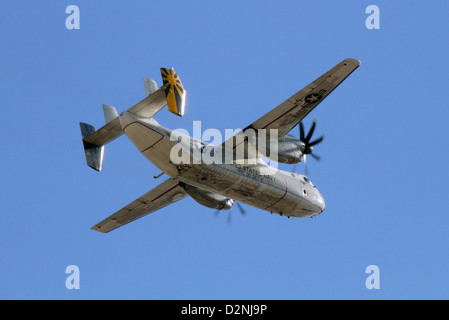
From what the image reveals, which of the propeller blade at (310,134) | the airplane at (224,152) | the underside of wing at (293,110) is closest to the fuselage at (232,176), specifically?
the airplane at (224,152)

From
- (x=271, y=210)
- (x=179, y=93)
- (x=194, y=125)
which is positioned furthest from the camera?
(x=271, y=210)

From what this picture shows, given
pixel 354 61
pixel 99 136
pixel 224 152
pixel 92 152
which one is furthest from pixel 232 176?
pixel 354 61

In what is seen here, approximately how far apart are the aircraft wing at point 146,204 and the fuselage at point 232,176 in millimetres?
2843

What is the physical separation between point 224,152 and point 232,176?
3.31 ft

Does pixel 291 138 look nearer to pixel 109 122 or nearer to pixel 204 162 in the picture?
pixel 204 162

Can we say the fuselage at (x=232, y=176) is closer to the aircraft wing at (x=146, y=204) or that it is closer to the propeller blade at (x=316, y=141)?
the propeller blade at (x=316, y=141)

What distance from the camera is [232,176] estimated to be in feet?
89.9

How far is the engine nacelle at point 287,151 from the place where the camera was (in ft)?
89.2

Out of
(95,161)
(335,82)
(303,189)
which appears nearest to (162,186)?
(95,161)

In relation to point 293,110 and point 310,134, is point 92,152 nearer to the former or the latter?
point 293,110

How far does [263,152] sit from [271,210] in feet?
12.5

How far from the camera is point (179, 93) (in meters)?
23.8

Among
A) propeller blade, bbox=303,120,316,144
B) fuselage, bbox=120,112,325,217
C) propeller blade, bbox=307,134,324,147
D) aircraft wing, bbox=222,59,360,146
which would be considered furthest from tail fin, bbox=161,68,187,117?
propeller blade, bbox=307,134,324,147

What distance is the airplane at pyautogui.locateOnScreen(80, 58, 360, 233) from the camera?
2542 centimetres
